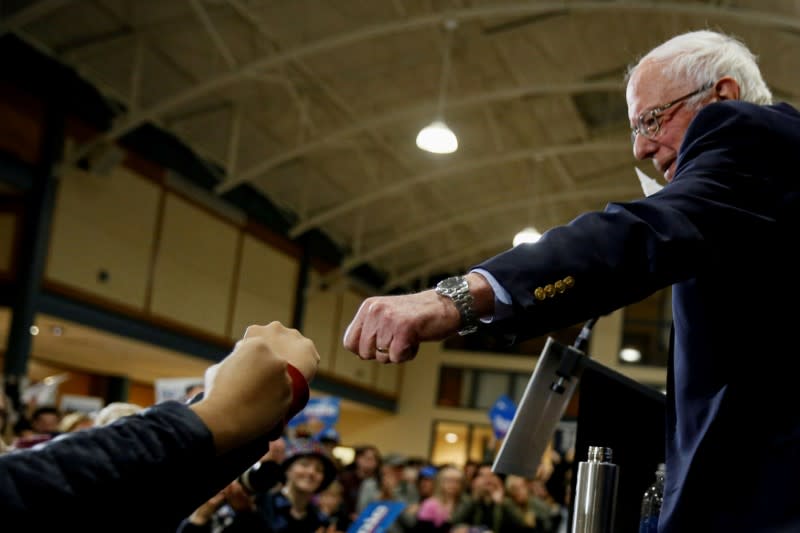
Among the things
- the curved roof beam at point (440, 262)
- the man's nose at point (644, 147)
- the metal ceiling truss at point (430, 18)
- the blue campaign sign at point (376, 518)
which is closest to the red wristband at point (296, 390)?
the man's nose at point (644, 147)

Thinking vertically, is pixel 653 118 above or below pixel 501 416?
above

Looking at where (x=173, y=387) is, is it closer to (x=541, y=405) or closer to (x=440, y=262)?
(x=541, y=405)

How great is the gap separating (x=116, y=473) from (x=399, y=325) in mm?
457

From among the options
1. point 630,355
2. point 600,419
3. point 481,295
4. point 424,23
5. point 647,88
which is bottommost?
point 600,419

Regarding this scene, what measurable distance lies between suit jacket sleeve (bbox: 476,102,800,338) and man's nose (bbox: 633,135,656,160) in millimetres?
468

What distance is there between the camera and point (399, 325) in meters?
1.33

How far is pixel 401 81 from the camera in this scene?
14672 mm

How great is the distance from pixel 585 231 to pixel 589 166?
18.0 meters

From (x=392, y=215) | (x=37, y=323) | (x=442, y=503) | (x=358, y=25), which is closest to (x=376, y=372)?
(x=392, y=215)

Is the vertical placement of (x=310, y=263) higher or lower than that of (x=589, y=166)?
lower

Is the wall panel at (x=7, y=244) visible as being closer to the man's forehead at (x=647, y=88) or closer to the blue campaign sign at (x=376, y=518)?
the blue campaign sign at (x=376, y=518)

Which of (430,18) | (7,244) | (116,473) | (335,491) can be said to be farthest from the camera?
(7,244)

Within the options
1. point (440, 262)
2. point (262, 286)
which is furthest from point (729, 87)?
point (440, 262)

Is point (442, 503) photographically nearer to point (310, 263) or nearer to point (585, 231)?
point (585, 231)
